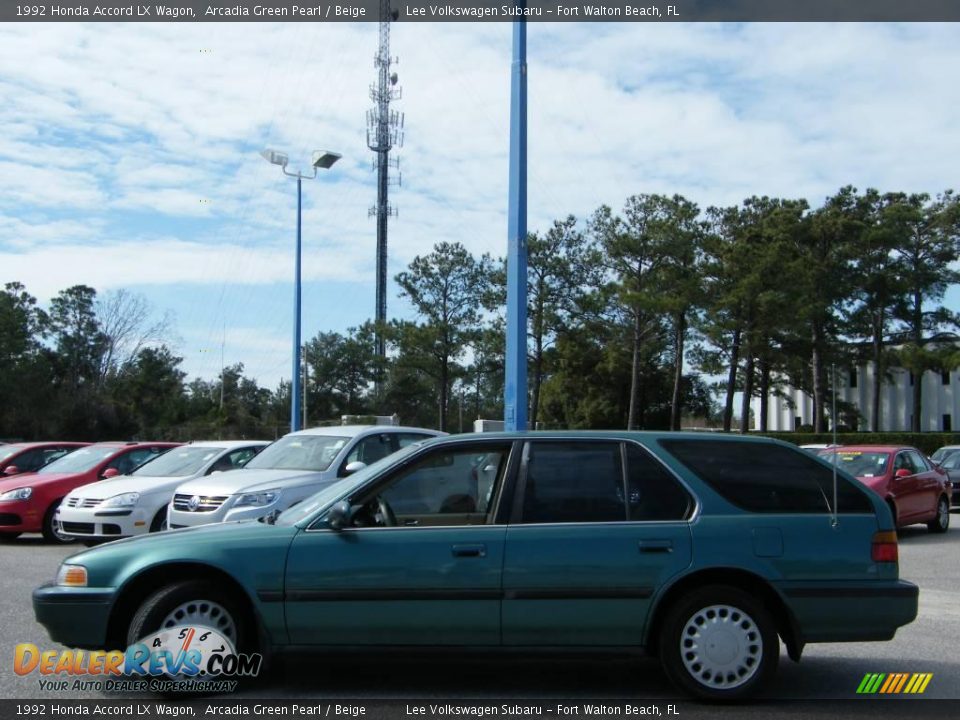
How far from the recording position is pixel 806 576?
19.4ft

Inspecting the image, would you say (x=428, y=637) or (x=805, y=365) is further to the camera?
(x=805, y=365)

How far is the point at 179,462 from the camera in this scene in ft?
48.7

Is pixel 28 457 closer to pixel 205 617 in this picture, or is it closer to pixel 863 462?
pixel 205 617

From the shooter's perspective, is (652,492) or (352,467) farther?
(352,467)

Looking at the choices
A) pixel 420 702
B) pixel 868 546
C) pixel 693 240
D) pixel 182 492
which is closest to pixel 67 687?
pixel 420 702

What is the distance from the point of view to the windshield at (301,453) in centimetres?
1216

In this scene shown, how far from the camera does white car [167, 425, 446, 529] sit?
437 inches

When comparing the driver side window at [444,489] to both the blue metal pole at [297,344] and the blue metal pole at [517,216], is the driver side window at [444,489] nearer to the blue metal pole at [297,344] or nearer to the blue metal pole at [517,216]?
the blue metal pole at [517,216]

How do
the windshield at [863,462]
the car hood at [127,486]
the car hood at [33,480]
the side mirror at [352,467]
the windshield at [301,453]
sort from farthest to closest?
the windshield at [863,462], the car hood at [33,480], the car hood at [127,486], the windshield at [301,453], the side mirror at [352,467]

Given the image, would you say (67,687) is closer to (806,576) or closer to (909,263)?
(806,576)

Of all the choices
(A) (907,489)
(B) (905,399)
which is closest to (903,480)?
(A) (907,489)

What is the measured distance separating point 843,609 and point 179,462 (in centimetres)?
1118

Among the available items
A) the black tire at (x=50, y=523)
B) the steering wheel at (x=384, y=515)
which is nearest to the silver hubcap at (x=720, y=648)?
the steering wheel at (x=384, y=515)

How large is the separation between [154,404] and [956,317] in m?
49.8
